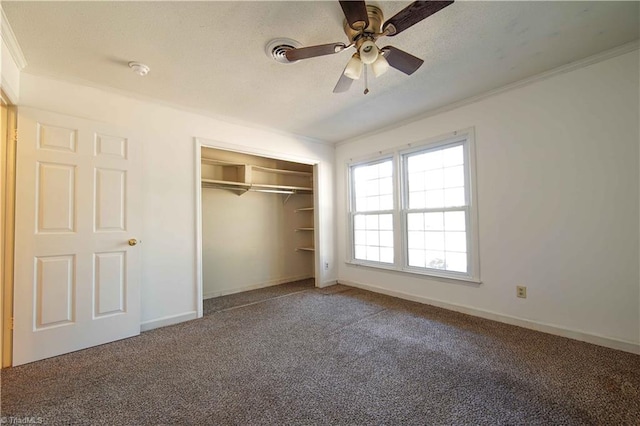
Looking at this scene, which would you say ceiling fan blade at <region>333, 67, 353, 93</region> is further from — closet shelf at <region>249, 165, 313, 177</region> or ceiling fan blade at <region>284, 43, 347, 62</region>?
closet shelf at <region>249, 165, 313, 177</region>

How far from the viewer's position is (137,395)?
1771 mm

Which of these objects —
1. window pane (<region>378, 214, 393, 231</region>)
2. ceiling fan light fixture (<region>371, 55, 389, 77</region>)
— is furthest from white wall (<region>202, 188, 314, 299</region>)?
ceiling fan light fixture (<region>371, 55, 389, 77</region>)

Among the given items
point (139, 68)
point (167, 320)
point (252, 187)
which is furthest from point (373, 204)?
point (139, 68)

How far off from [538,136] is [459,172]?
2.67ft

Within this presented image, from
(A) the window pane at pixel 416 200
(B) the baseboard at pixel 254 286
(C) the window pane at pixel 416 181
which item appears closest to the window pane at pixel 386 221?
(A) the window pane at pixel 416 200

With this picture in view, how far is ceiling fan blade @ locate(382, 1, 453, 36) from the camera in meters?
1.42

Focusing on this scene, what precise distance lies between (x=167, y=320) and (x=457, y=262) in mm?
3344

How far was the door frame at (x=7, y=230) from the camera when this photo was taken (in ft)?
7.04

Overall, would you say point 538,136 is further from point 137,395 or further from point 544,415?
point 137,395

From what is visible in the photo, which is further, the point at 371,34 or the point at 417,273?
the point at 417,273

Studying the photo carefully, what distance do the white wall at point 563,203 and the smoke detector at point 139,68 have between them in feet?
10.5

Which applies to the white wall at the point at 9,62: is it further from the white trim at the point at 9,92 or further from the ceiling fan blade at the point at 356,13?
the ceiling fan blade at the point at 356,13

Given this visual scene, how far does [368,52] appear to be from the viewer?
181 cm

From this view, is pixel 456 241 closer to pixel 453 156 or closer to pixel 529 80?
pixel 453 156
